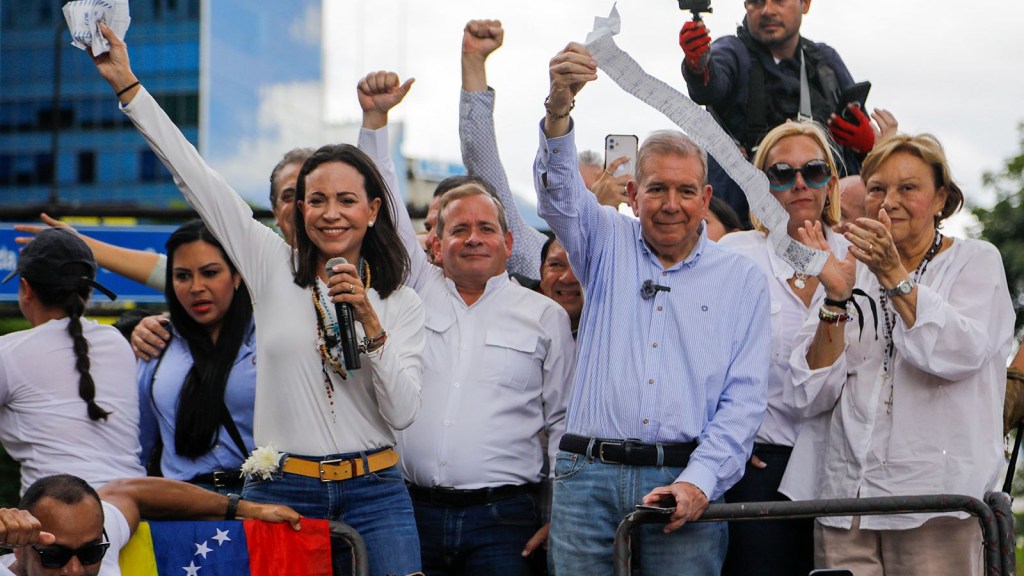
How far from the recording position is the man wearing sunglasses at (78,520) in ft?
14.0

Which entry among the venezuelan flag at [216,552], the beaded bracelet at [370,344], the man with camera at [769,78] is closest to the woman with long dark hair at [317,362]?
the beaded bracelet at [370,344]

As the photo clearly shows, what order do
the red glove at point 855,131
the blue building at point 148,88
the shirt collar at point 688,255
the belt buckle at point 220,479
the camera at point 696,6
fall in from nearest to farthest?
the shirt collar at point 688,255 < the belt buckle at point 220,479 < the camera at point 696,6 < the red glove at point 855,131 < the blue building at point 148,88

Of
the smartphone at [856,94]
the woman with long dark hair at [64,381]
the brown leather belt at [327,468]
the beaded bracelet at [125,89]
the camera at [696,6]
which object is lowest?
the brown leather belt at [327,468]

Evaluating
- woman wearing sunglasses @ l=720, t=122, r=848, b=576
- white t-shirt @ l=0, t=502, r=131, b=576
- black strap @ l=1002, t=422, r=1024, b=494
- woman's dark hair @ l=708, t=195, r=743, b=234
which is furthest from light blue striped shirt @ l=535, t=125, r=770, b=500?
white t-shirt @ l=0, t=502, r=131, b=576

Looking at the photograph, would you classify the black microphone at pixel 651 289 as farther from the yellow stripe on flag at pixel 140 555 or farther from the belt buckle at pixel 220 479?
the yellow stripe on flag at pixel 140 555

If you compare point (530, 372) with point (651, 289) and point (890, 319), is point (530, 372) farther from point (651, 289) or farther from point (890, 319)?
point (890, 319)

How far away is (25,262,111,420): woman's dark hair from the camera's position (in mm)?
5215

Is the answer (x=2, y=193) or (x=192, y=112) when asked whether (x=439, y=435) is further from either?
(x=2, y=193)

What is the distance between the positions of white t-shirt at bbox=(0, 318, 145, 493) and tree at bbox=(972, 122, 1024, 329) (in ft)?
72.6

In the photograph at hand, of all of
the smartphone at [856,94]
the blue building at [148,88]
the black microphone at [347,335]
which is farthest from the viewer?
the blue building at [148,88]

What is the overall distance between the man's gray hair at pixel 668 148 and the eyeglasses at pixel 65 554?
2272mm

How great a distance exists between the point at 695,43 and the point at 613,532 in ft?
8.33

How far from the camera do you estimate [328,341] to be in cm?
461

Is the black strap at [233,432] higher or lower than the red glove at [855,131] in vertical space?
lower
